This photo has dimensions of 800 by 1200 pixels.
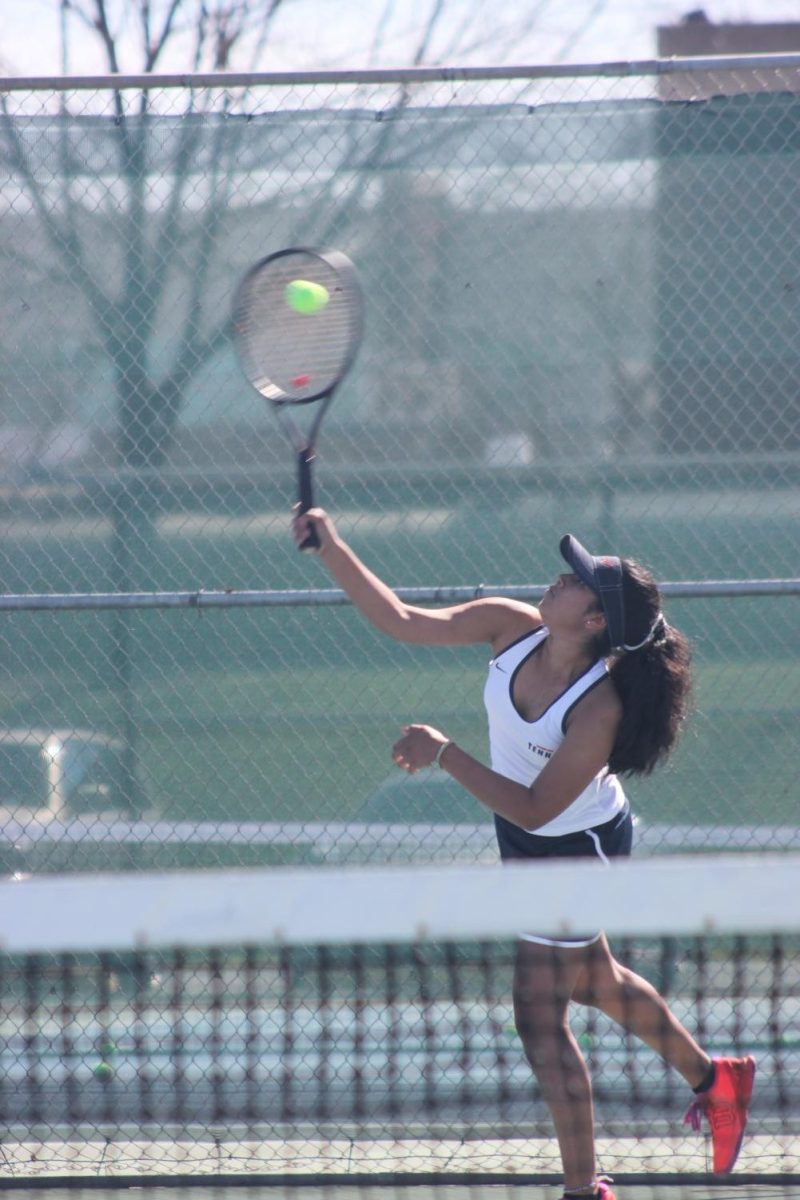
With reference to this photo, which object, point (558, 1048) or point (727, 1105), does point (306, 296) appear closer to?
point (558, 1048)

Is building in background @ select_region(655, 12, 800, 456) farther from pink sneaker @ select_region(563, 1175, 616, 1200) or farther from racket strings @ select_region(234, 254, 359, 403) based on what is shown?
pink sneaker @ select_region(563, 1175, 616, 1200)

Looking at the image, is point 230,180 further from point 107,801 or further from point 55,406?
point 107,801

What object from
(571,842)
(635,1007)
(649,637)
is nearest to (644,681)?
(649,637)

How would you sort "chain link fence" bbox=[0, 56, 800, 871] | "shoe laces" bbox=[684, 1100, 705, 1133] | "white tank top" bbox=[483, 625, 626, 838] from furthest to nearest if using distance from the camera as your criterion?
"chain link fence" bbox=[0, 56, 800, 871]
"shoe laces" bbox=[684, 1100, 705, 1133]
"white tank top" bbox=[483, 625, 626, 838]

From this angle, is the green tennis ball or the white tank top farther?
the green tennis ball

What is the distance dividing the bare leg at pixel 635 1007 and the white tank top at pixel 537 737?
0.26 metres

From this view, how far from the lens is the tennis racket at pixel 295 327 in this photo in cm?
317

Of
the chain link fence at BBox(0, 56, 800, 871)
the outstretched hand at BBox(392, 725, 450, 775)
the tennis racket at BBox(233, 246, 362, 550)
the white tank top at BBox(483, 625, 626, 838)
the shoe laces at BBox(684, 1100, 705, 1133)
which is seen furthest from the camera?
the chain link fence at BBox(0, 56, 800, 871)

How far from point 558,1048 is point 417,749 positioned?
2.20 ft

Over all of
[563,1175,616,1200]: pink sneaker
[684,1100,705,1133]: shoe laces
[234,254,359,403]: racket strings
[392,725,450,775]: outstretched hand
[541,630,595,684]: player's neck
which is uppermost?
[234,254,359,403]: racket strings

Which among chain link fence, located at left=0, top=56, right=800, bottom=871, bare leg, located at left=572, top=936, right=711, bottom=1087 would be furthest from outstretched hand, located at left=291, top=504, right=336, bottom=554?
bare leg, located at left=572, top=936, right=711, bottom=1087

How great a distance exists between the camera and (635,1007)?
288 cm

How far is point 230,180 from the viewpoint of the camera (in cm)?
369

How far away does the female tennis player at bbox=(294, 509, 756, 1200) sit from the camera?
8.92 feet
